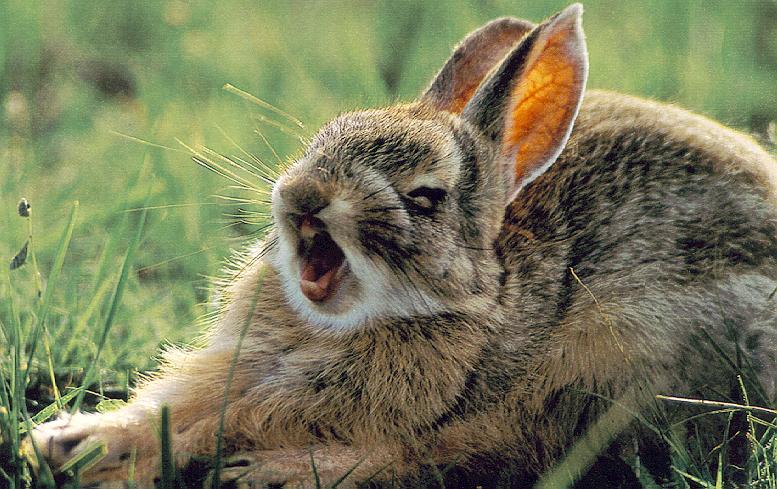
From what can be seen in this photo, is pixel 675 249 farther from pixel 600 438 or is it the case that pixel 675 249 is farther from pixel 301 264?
pixel 301 264

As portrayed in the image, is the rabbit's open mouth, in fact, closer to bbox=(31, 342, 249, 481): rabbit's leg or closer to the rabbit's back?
bbox=(31, 342, 249, 481): rabbit's leg

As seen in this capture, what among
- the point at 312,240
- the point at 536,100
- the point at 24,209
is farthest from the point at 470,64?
the point at 24,209

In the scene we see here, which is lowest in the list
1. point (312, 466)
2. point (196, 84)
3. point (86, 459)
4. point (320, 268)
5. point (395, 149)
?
point (312, 466)

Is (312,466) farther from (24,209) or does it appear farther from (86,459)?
(24,209)

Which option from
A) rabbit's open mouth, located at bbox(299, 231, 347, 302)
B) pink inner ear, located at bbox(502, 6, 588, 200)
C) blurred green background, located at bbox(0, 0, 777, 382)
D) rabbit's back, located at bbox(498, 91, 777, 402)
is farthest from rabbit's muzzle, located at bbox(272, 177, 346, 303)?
blurred green background, located at bbox(0, 0, 777, 382)

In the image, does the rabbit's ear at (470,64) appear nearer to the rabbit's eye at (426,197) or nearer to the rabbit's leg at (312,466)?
the rabbit's eye at (426,197)

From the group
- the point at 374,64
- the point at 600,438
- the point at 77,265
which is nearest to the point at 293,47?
the point at 374,64
